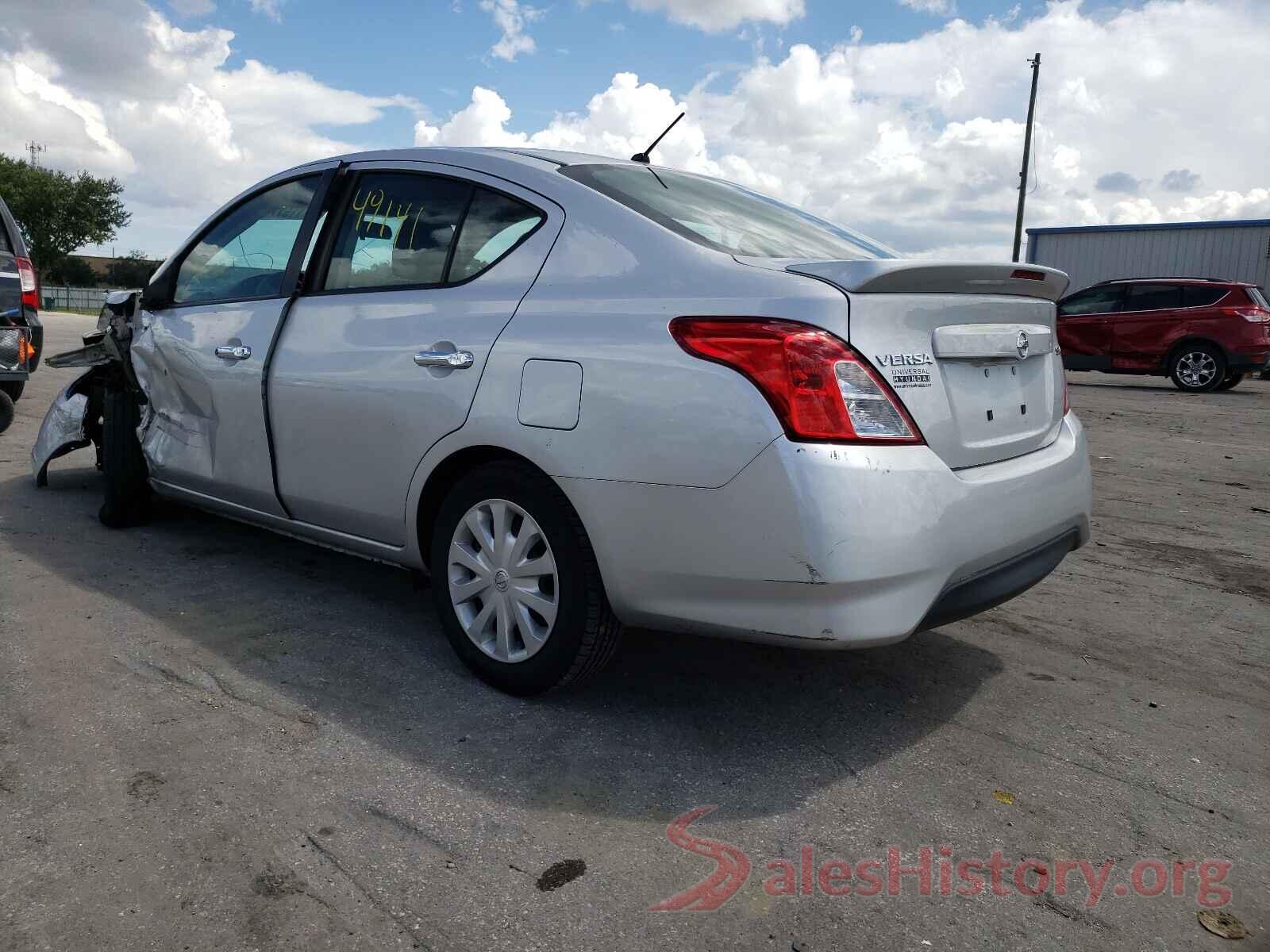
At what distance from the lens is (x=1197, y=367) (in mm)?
14977

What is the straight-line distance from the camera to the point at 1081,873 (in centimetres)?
225

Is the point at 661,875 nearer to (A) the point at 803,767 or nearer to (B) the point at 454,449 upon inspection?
(A) the point at 803,767

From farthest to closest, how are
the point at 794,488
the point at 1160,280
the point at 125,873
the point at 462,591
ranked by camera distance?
the point at 1160,280
the point at 462,591
the point at 794,488
the point at 125,873

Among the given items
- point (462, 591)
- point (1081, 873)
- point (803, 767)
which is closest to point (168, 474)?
point (462, 591)

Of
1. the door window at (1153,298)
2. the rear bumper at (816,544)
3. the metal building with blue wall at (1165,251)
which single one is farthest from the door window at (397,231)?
the metal building with blue wall at (1165,251)

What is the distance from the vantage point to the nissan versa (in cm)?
246

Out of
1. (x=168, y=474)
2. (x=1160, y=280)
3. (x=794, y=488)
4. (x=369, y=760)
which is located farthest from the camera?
(x=1160, y=280)

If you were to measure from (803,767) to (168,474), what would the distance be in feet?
10.4

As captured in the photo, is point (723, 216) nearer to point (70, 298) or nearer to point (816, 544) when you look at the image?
point (816, 544)

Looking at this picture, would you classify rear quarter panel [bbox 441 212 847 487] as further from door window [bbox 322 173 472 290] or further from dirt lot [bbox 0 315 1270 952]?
dirt lot [bbox 0 315 1270 952]

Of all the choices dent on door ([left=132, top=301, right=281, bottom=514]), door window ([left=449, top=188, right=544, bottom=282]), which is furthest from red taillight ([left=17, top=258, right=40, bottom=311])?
door window ([left=449, top=188, right=544, bottom=282])

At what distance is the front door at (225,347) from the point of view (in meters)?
3.86

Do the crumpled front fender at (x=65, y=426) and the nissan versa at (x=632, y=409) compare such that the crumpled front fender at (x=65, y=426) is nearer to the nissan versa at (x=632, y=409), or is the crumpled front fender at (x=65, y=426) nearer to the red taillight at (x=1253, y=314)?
the nissan versa at (x=632, y=409)

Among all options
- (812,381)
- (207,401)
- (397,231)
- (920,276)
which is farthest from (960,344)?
(207,401)
